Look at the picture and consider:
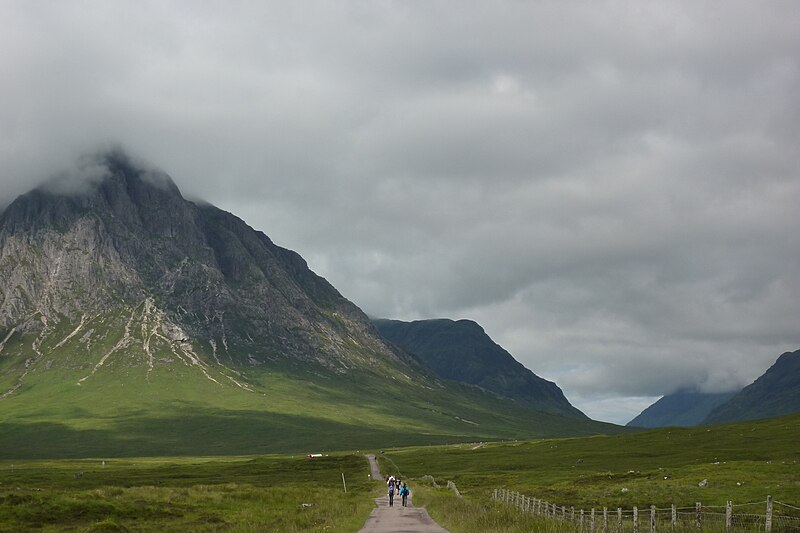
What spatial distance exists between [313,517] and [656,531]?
2666cm

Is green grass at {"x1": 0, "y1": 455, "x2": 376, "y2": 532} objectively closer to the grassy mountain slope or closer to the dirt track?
the dirt track

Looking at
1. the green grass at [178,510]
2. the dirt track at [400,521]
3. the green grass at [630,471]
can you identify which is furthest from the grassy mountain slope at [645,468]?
the green grass at [178,510]

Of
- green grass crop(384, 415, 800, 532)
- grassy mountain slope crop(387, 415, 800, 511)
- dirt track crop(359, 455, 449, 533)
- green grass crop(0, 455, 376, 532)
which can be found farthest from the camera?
grassy mountain slope crop(387, 415, 800, 511)

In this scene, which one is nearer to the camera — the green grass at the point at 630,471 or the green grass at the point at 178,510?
the green grass at the point at 178,510

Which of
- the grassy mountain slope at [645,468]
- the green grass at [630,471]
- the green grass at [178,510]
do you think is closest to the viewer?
the green grass at [178,510]

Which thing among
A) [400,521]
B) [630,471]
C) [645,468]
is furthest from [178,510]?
[645,468]

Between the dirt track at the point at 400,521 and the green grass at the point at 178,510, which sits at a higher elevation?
the dirt track at the point at 400,521

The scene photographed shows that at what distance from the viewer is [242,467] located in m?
168

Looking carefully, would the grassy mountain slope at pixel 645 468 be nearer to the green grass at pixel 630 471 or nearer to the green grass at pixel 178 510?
the green grass at pixel 630 471

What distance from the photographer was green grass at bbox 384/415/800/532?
65188 millimetres

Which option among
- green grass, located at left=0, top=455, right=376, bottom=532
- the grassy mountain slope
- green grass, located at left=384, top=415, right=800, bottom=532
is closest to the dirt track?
green grass, located at left=0, top=455, right=376, bottom=532

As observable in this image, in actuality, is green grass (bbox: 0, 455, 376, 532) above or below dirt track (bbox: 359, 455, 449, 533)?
below

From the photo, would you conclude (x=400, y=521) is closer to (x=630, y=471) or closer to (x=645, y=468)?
(x=630, y=471)

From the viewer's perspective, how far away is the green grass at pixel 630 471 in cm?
6519
